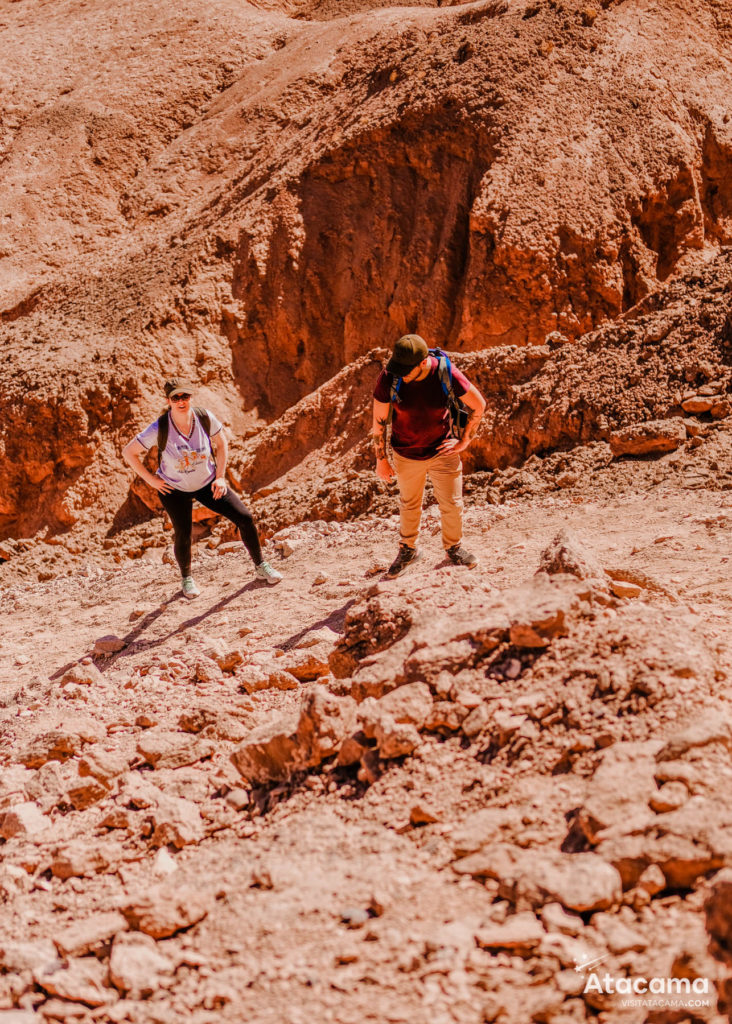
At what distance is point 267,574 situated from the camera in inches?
256

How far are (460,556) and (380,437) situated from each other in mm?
1033

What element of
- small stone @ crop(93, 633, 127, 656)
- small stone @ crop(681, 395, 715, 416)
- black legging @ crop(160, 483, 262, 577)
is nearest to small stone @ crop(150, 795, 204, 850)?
small stone @ crop(93, 633, 127, 656)

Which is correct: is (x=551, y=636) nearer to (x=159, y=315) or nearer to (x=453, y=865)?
(x=453, y=865)

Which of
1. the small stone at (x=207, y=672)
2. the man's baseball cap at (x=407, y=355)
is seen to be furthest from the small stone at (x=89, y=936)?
the man's baseball cap at (x=407, y=355)

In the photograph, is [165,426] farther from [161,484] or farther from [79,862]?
[79,862]

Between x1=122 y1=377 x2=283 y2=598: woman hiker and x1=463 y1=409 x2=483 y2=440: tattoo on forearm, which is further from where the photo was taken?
x1=122 y1=377 x2=283 y2=598: woman hiker

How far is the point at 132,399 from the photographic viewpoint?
1152 cm

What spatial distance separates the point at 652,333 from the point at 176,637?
515 cm

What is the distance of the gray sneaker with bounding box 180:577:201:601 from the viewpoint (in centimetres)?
664

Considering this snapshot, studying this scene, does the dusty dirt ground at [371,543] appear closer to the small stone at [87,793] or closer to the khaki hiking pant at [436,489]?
the small stone at [87,793]

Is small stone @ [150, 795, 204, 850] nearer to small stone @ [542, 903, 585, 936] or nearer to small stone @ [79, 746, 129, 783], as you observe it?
small stone @ [79, 746, 129, 783]

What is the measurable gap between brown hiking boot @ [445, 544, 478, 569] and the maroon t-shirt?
0.76m

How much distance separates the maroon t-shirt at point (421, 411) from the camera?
5055 mm

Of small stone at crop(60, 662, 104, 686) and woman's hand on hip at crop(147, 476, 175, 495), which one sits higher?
woman's hand on hip at crop(147, 476, 175, 495)
